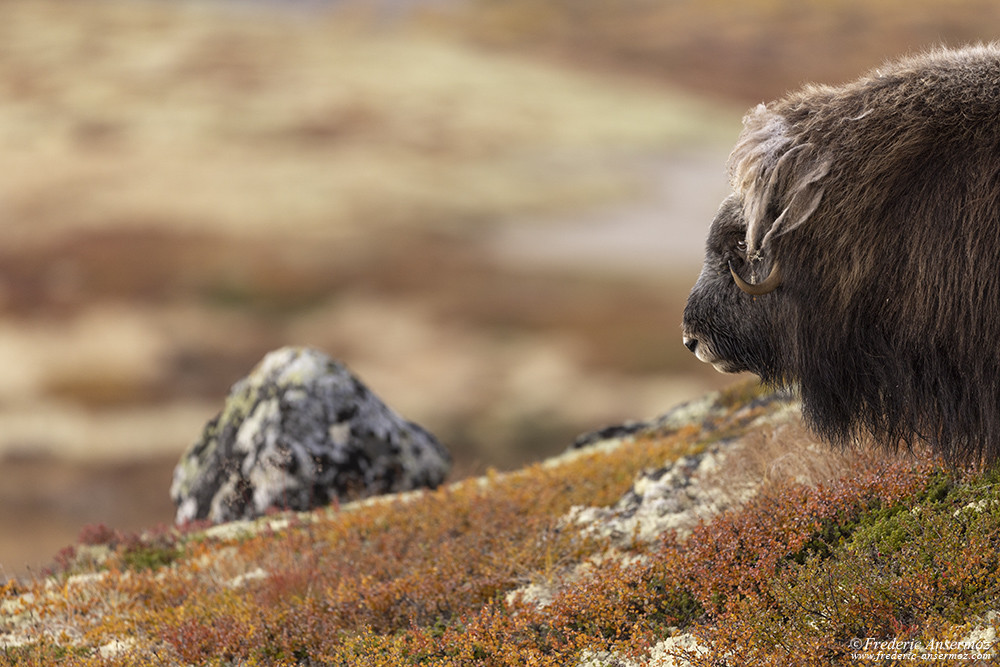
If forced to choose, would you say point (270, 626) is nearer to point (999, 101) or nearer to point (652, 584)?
point (652, 584)

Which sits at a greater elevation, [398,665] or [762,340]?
[762,340]

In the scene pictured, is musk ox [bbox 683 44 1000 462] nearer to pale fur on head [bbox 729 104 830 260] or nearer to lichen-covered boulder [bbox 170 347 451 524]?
pale fur on head [bbox 729 104 830 260]

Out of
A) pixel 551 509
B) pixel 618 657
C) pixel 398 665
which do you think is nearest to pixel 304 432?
pixel 551 509

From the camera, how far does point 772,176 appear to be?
177 inches

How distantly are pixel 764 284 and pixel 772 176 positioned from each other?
23.4 inches

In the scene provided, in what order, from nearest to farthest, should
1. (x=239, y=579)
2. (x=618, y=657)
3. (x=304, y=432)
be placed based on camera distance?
1. (x=618, y=657)
2. (x=239, y=579)
3. (x=304, y=432)

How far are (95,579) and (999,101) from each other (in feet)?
26.8

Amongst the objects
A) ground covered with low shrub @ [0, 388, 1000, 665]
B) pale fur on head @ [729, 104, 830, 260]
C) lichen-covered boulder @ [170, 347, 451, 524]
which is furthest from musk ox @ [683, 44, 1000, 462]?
lichen-covered boulder @ [170, 347, 451, 524]

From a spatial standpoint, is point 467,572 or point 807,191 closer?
point 807,191

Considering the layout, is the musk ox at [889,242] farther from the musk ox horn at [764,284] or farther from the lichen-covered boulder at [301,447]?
the lichen-covered boulder at [301,447]

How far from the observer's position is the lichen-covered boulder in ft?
33.8

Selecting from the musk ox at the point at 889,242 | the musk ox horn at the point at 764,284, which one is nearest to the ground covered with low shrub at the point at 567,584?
the musk ox at the point at 889,242

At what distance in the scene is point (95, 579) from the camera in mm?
7934

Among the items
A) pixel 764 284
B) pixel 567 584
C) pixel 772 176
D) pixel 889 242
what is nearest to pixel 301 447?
pixel 567 584
